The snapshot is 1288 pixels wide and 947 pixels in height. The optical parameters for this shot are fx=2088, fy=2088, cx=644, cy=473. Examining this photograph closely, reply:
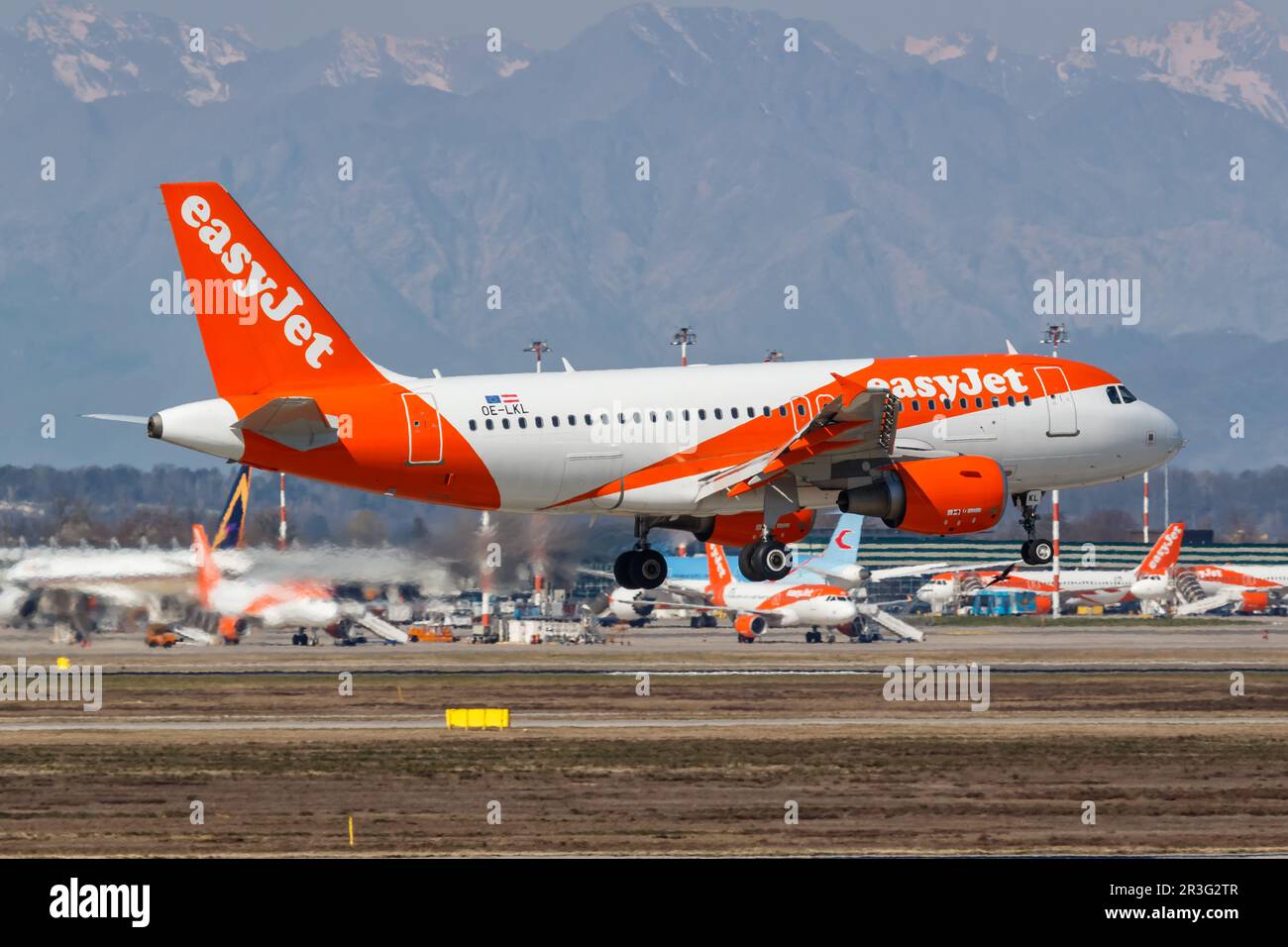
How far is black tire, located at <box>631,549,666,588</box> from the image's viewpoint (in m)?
54.4

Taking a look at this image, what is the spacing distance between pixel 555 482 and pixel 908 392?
31.0ft

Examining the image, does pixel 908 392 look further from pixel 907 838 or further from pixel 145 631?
pixel 145 631

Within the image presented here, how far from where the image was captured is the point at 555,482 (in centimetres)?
5100

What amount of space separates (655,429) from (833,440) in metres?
4.42

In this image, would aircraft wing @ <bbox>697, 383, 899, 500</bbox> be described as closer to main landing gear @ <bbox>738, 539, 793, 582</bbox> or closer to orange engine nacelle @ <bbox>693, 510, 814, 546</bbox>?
main landing gear @ <bbox>738, 539, 793, 582</bbox>

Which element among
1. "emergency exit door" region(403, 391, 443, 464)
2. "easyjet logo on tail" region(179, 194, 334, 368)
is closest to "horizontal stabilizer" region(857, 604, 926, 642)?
"emergency exit door" region(403, 391, 443, 464)

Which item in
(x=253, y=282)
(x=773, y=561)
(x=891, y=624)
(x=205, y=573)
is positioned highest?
(x=253, y=282)

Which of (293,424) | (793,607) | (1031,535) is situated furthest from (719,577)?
(293,424)

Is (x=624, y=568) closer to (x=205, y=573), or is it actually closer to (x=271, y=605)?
(x=205, y=573)

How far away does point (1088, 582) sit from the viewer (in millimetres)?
134875

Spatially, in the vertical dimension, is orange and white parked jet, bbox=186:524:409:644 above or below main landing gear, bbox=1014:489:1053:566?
below

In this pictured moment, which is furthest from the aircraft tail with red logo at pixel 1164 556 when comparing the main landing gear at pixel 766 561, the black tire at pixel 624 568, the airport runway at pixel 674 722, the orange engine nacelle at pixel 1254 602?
the black tire at pixel 624 568

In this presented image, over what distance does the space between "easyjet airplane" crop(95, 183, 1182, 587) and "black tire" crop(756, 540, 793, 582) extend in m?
0.06

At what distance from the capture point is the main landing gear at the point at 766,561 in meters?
52.4
